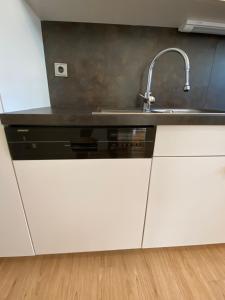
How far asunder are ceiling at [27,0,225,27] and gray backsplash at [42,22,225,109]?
0.20 feet

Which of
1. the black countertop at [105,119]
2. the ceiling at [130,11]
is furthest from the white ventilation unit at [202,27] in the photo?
the black countertop at [105,119]

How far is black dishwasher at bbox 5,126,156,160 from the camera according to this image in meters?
0.64

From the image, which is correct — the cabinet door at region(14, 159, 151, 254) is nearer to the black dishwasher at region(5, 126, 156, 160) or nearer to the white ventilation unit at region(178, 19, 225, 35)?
the black dishwasher at region(5, 126, 156, 160)

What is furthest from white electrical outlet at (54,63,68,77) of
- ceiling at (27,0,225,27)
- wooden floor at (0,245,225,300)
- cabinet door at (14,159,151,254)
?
wooden floor at (0,245,225,300)

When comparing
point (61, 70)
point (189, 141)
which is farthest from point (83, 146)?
point (61, 70)

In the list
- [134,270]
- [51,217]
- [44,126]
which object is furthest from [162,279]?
[44,126]

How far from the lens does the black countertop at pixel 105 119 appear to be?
603mm

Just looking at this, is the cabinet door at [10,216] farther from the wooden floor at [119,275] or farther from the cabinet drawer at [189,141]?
the cabinet drawer at [189,141]

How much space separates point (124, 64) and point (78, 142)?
0.78m

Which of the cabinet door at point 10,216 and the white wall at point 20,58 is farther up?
the white wall at point 20,58

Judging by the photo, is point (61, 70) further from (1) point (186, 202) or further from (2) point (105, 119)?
(1) point (186, 202)

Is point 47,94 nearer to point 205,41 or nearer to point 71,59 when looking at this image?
point 71,59

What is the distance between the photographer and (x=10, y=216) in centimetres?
77

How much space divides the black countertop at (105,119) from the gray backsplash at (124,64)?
1.87ft
